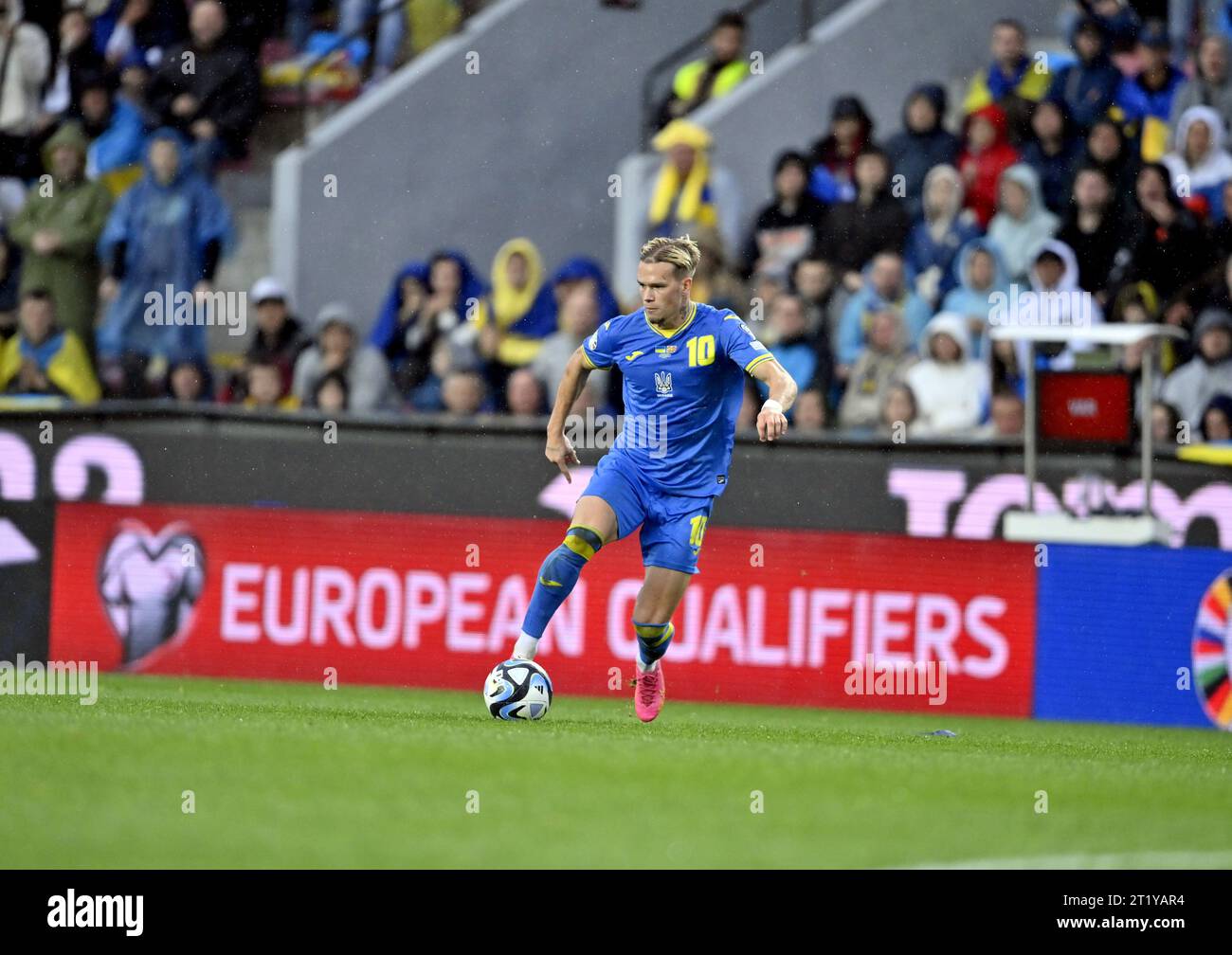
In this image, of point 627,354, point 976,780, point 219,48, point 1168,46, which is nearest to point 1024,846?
point 976,780

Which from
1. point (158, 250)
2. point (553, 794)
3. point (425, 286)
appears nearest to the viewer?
point (553, 794)

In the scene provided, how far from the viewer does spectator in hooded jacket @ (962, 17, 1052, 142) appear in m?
16.2

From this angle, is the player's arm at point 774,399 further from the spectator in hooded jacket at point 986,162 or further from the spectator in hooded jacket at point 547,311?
the spectator in hooded jacket at point 986,162

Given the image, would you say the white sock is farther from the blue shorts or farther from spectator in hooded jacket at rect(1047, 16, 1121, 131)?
spectator in hooded jacket at rect(1047, 16, 1121, 131)

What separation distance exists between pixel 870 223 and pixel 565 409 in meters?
5.95

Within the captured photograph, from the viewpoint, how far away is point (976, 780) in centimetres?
866

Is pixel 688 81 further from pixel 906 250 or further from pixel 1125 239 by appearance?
pixel 1125 239

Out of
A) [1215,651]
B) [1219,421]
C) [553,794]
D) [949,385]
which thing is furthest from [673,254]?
[1219,421]

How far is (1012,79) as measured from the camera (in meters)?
16.5

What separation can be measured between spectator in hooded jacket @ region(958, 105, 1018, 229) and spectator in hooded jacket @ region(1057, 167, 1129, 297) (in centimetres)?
78

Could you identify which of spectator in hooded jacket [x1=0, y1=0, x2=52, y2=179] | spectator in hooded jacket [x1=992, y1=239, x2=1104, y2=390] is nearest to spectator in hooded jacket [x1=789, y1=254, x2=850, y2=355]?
spectator in hooded jacket [x1=992, y1=239, x2=1104, y2=390]

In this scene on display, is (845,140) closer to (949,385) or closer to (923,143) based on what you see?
(923,143)

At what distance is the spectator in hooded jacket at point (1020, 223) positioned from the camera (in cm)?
1567

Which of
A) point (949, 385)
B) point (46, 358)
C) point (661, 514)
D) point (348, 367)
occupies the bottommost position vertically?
point (661, 514)
